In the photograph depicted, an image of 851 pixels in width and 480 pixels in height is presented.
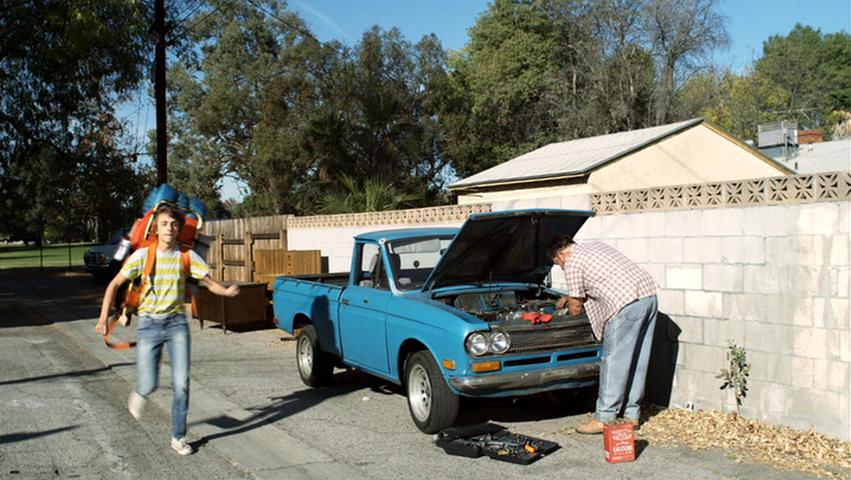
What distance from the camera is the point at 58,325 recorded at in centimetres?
1540

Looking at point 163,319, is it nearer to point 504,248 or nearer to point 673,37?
point 504,248

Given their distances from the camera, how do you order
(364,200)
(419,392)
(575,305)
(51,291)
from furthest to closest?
(51,291)
(364,200)
(419,392)
(575,305)

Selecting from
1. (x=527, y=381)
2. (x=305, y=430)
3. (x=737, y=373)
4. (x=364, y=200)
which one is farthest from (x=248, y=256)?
(x=737, y=373)

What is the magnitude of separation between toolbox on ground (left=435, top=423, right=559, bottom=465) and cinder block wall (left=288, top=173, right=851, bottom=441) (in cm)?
191

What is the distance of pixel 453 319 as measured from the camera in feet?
21.4

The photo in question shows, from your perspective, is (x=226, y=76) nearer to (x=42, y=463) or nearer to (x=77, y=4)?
(x=77, y=4)

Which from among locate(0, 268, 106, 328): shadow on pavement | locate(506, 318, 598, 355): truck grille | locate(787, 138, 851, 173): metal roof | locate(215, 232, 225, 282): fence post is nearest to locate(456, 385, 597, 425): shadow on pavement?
locate(506, 318, 598, 355): truck grille

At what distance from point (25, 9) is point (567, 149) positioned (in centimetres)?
1585

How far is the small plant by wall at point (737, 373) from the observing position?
6762 mm

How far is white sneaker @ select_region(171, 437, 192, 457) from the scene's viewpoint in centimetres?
626

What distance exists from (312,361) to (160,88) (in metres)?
11.4

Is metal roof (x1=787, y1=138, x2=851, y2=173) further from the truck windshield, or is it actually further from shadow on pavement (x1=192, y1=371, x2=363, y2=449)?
shadow on pavement (x1=192, y1=371, x2=363, y2=449)

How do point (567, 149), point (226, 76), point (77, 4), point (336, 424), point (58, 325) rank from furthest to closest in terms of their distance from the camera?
point (226, 76) < point (567, 149) < point (77, 4) < point (58, 325) < point (336, 424)

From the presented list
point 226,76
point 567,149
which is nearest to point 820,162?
point 567,149
